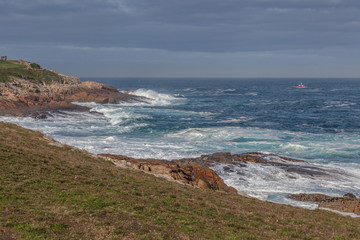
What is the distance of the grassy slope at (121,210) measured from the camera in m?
13.7

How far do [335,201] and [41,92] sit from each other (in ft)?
234

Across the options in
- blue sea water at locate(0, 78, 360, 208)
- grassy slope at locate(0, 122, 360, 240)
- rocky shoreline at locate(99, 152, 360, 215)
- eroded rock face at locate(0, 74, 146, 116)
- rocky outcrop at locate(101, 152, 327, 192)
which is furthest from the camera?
eroded rock face at locate(0, 74, 146, 116)

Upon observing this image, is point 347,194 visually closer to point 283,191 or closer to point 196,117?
point 283,191

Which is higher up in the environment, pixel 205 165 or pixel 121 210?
pixel 121 210

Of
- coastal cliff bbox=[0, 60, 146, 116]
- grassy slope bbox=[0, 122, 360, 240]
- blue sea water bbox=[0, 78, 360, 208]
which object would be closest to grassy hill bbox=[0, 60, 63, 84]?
coastal cliff bbox=[0, 60, 146, 116]

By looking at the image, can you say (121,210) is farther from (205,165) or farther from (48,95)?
(48,95)

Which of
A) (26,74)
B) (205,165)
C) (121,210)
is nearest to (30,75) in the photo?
(26,74)

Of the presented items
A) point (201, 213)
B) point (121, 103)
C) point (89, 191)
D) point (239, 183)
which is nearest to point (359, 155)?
point (239, 183)

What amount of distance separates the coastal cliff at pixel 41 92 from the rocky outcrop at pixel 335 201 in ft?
179

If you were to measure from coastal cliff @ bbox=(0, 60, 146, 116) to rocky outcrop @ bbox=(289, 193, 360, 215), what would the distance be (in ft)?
179

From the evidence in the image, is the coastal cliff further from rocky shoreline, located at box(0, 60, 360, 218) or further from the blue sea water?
the blue sea water

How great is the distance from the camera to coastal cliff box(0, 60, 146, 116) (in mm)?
69750

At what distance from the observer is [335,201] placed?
25391 mm

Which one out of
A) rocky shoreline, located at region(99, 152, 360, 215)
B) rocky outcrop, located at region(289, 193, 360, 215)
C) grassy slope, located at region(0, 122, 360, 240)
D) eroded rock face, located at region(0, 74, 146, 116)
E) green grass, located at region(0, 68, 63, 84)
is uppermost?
green grass, located at region(0, 68, 63, 84)
